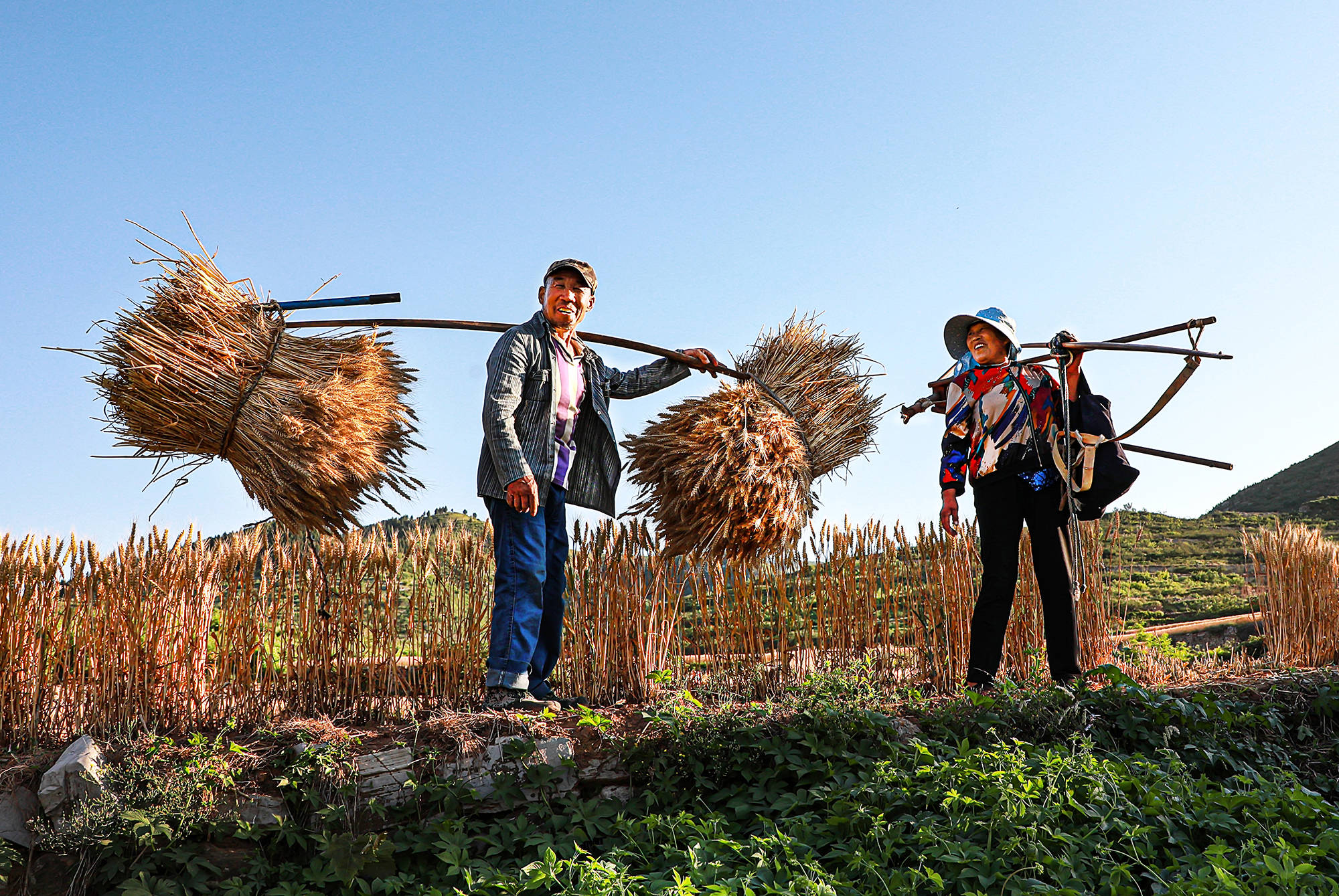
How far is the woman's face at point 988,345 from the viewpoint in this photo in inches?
174

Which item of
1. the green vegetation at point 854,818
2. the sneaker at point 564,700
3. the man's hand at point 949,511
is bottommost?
the green vegetation at point 854,818

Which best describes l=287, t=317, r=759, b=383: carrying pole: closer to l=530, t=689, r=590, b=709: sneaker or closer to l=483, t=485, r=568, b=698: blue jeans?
l=483, t=485, r=568, b=698: blue jeans

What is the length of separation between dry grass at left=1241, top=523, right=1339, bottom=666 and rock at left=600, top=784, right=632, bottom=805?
17.4 feet

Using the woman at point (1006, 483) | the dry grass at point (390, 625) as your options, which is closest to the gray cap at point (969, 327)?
the woman at point (1006, 483)

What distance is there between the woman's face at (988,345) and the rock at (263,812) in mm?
3826

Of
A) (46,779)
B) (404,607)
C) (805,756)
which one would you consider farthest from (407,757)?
(805,756)

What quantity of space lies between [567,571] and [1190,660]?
15.7ft

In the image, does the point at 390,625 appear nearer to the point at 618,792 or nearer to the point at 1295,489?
the point at 618,792

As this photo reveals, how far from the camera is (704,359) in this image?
173 inches

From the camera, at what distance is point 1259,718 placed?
13.1 feet

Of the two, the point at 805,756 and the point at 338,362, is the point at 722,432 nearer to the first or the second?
the point at 805,756

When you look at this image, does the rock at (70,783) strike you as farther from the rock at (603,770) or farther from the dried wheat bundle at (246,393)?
the rock at (603,770)

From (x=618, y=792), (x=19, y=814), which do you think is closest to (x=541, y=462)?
(x=618, y=792)

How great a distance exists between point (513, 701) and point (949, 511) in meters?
2.38
